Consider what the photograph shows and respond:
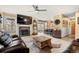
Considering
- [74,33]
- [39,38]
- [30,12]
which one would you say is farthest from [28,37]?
[74,33]

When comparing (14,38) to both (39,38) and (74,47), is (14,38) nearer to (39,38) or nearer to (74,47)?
(39,38)

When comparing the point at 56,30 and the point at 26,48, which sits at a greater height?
the point at 56,30

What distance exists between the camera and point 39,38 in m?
2.66

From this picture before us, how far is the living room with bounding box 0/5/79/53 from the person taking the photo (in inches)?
104

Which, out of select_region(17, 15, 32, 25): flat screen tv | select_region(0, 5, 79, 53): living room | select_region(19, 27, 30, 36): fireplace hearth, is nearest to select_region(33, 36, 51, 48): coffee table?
select_region(0, 5, 79, 53): living room

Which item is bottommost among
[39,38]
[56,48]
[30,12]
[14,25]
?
[56,48]

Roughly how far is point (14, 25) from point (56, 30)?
662 mm

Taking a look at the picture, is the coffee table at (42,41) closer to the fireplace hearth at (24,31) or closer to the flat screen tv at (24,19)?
the fireplace hearth at (24,31)

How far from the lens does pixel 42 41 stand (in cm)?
264

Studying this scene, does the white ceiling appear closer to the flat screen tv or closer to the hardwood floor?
the flat screen tv

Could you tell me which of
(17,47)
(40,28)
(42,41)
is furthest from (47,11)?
(17,47)

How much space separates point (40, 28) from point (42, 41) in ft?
0.67

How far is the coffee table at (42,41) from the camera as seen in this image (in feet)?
8.66

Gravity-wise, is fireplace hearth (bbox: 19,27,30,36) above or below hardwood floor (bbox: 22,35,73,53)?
above
